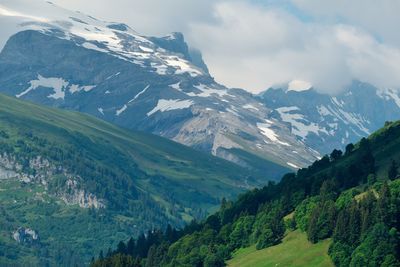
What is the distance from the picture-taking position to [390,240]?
199 metres

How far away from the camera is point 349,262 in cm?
19875

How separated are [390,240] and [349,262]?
8513 millimetres

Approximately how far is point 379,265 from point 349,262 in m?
6.07

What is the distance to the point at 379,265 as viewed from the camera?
195 m

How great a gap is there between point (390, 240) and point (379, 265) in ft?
20.7
